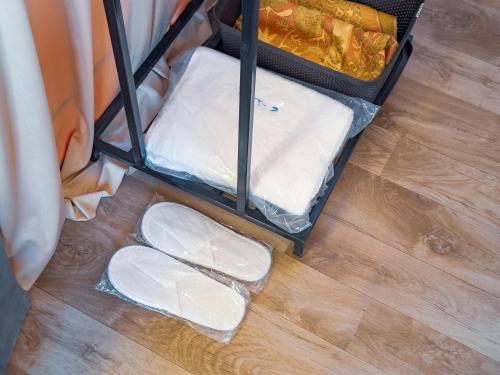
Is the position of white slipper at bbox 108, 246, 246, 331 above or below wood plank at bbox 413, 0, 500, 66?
below

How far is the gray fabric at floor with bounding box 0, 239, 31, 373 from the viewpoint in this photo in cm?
101

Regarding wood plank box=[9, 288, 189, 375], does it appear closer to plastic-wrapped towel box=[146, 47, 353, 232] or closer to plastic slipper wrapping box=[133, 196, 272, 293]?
plastic slipper wrapping box=[133, 196, 272, 293]

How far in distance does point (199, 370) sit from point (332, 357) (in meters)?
0.24

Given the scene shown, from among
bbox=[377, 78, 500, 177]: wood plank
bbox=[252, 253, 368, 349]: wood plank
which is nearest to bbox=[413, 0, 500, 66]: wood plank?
bbox=[377, 78, 500, 177]: wood plank

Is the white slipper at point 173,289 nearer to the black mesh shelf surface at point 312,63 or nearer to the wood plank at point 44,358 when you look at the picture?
the wood plank at point 44,358

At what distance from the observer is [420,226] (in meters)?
1.29

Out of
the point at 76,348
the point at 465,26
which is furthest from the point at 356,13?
the point at 76,348

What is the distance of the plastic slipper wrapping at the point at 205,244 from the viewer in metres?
1.20

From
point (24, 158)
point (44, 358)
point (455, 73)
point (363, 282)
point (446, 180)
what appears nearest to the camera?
point (24, 158)

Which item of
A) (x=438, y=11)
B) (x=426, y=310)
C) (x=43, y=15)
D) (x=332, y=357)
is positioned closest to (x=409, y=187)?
(x=426, y=310)

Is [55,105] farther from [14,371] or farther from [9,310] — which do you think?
[14,371]

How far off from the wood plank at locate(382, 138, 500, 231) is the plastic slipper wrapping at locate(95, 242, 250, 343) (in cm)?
44

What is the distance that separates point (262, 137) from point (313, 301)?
0.33 m

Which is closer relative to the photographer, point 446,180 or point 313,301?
point 313,301
